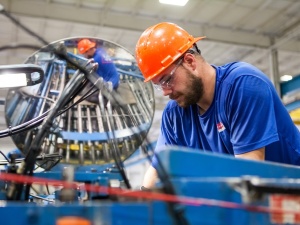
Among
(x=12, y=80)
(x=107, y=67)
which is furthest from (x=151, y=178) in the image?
(x=107, y=67)

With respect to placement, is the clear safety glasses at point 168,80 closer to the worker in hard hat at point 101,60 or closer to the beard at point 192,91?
the beard at point 192,91

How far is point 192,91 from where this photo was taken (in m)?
1.50

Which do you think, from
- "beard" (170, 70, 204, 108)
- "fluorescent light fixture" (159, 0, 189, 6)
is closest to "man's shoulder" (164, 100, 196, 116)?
"beard" (170, 70, 204, 108)

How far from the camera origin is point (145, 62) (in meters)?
1.49

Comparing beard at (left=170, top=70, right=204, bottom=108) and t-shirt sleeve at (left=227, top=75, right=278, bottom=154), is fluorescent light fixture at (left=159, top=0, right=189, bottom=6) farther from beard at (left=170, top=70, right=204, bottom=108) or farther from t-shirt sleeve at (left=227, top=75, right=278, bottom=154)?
t-shirt sleeve at (left=227, top=75, right=278, bottom=154)

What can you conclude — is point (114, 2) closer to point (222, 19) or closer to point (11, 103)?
point (222, 19)

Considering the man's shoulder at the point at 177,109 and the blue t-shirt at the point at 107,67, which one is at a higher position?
the blue t-shirt at the point at 107,67

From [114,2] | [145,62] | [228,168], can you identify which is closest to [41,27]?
[114,2]

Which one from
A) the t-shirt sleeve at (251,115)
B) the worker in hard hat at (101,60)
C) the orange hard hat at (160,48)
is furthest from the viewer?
the worker in hard hat at (101,60)

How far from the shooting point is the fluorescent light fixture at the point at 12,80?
1.12 m

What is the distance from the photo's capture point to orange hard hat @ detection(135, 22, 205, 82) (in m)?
1.46

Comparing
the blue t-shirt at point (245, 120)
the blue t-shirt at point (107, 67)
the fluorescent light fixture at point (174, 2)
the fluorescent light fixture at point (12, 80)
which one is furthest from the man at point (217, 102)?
the fluorescent light fixture at point (174, 2)

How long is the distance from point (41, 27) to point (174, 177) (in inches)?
185

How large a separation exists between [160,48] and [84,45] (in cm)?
97
